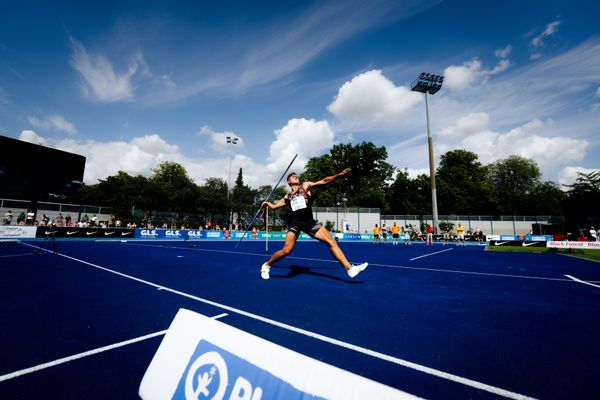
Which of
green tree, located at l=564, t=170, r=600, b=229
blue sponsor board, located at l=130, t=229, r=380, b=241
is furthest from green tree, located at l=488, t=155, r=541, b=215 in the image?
blue sponsor board, located at l=130, t=229, r=380, b=241

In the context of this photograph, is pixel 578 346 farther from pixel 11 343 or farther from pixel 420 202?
pixel 420 202

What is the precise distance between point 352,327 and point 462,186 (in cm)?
6434

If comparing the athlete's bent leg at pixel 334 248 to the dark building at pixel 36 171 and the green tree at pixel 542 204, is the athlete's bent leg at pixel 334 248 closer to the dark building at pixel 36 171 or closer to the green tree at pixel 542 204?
the dark building at pixel 36 171

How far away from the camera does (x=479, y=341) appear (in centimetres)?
273

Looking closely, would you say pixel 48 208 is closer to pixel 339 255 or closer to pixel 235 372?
pixel 339 255

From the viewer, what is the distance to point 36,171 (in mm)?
23984

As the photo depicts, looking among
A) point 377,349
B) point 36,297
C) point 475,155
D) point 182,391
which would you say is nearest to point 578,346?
point 377,349

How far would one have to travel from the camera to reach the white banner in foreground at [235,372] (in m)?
1.00

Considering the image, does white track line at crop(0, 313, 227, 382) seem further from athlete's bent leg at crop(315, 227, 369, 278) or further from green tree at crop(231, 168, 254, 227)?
green tree at crop(231, 168, 254, 227)

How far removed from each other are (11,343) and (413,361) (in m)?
3.94

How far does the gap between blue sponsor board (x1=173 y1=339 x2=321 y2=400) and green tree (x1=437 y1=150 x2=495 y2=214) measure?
64.2 metres

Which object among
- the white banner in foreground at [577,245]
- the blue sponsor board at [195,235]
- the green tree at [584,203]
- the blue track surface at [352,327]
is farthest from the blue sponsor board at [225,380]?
the green tree at [584,203]

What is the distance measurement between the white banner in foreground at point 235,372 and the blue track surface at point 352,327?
0.71 m

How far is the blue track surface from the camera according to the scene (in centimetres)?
201
